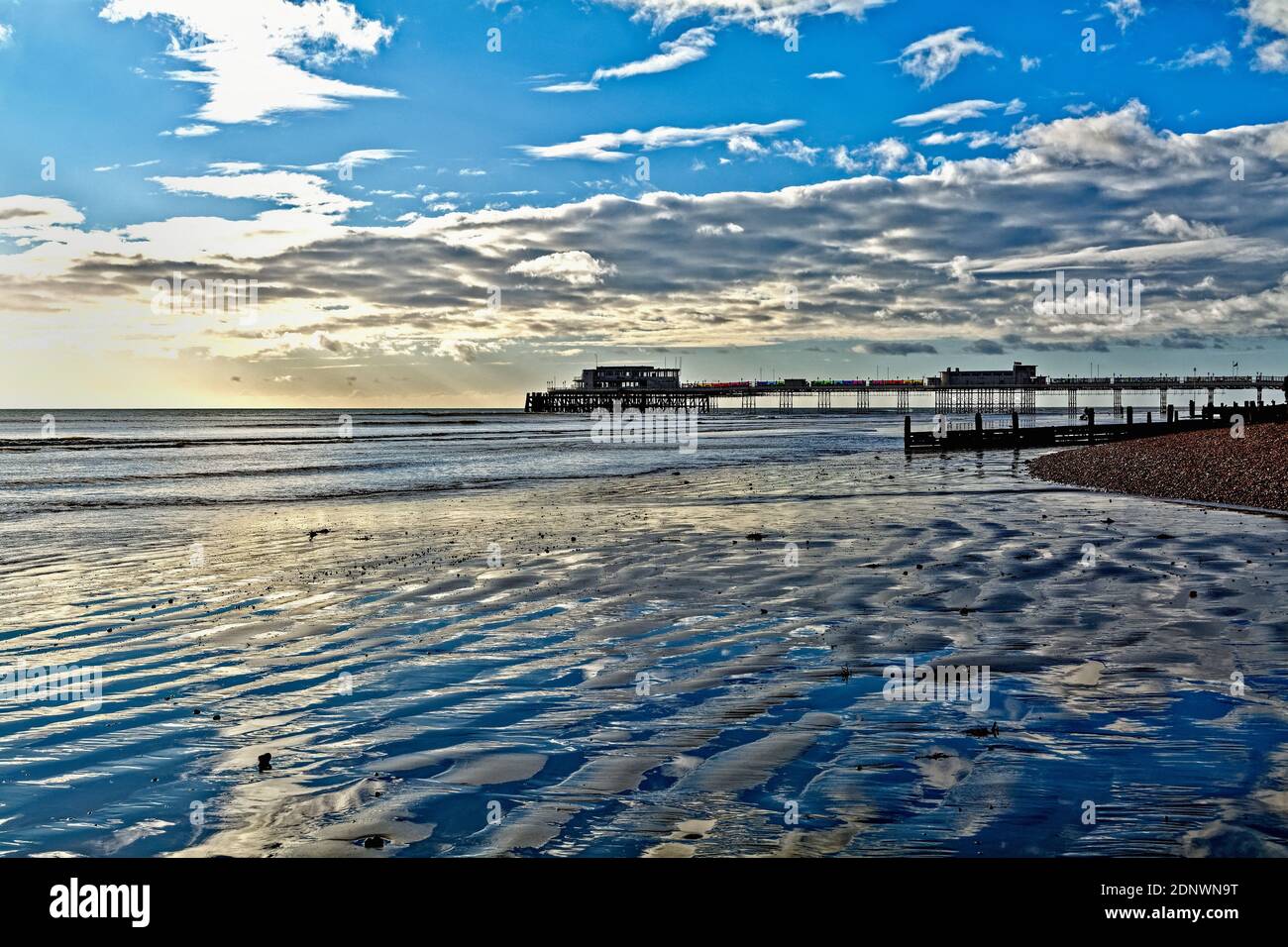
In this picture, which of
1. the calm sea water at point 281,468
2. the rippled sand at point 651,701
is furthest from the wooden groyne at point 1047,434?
the rippled sand at point 651,701

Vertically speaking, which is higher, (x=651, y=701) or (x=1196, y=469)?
(x=1196, y=469)

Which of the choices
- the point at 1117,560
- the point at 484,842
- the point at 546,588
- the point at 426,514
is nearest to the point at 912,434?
the point at 426,514

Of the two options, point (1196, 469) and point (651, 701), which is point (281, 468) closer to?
point (1196, 469)

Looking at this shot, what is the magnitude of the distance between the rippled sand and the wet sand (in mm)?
8278

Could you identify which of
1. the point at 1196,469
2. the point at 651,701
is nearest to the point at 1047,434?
the point at 1196,469

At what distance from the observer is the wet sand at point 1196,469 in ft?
83.9

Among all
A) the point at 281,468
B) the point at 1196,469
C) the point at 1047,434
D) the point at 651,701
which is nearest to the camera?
the point at 651,701

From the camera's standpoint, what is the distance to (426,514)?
989 inches

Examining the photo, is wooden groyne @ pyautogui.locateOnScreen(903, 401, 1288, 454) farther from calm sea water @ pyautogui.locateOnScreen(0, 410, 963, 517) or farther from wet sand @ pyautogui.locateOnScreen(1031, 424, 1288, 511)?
wet sand @ pyautogui.locateOnScreen(1031, 424, 1288, 511)

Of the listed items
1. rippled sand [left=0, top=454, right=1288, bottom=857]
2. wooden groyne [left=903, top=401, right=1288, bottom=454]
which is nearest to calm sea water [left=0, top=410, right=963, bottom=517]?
wooden groyne [left=903, top=401, right=1288, bottom=454]

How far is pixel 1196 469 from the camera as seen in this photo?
3086 cm

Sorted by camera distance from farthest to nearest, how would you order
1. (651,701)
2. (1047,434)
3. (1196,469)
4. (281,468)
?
(1047,434) < (281,468) < (1196,469) < (651,701)

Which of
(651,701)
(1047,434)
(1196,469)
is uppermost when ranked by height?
(1047,434)

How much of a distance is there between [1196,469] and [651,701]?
2860cm
